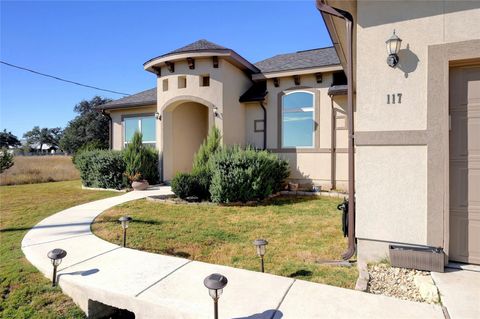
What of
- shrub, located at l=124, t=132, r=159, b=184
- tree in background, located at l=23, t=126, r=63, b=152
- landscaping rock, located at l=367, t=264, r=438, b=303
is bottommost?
landscaping rock, located at l=367, t=264, r=438, b=303

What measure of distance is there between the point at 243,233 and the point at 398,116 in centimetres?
381

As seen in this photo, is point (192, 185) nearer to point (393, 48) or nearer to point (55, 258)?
point (55, 258)

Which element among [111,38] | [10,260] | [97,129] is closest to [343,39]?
[10,260]

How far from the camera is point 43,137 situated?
91.1m

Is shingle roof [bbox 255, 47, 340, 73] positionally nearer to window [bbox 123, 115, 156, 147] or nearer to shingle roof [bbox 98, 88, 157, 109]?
shingle roof [bbox 98, 88, 157, 109]

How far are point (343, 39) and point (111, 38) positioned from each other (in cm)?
1365

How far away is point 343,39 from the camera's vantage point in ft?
21.8

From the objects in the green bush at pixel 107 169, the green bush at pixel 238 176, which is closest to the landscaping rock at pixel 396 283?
the green bush at pixel 238 176

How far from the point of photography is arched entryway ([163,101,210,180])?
513 inches

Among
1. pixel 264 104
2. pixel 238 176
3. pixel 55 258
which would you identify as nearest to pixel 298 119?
pixel 264 104

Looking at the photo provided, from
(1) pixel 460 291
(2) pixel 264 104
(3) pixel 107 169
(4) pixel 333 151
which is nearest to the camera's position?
(1) pixel 460 291

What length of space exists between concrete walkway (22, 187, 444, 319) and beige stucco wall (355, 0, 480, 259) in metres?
1.40

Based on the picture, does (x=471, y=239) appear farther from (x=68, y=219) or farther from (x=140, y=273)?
(x=68, y=219)

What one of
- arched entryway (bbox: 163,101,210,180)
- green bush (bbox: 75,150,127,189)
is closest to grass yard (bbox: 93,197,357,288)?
green bush (bbox: 75,150,127,189)
